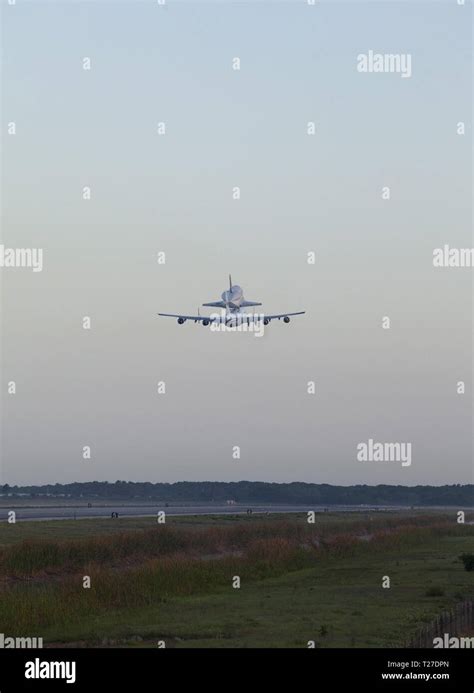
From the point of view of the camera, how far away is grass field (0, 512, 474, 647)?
152 ft

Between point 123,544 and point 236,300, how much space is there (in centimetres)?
5610

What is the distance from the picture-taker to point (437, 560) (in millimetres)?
81062

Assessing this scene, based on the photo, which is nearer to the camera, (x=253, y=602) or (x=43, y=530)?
(x=253, y=602)

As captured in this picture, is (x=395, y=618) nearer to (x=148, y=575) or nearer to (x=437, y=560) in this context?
(x=148, y=575)

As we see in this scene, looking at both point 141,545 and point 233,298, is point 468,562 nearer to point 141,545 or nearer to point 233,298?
point 141,545

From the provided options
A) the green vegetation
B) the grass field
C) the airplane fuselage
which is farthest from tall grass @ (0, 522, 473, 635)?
the airplane fuselage

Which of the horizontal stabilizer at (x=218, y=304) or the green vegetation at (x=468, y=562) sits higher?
the horizontal stabilizer at (x=218, y=304)

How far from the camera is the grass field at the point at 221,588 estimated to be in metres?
46.3

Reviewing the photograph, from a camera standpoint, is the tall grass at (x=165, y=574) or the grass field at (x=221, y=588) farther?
the tall grass at (x=165, y=574)

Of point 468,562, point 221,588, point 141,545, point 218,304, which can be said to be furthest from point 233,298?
point 221,588

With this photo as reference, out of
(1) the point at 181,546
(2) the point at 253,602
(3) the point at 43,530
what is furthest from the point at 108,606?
(3) the point at 43,530

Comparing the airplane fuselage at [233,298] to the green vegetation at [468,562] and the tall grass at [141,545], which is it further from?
the green vegetation at [468,562]

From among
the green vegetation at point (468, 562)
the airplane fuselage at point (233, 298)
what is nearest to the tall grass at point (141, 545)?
the green vegetation at point (468, 562)

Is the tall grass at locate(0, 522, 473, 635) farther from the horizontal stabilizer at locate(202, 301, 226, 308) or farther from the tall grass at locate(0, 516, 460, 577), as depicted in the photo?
the horizontal stabilizer at locate(202, 301, 226, 308)
